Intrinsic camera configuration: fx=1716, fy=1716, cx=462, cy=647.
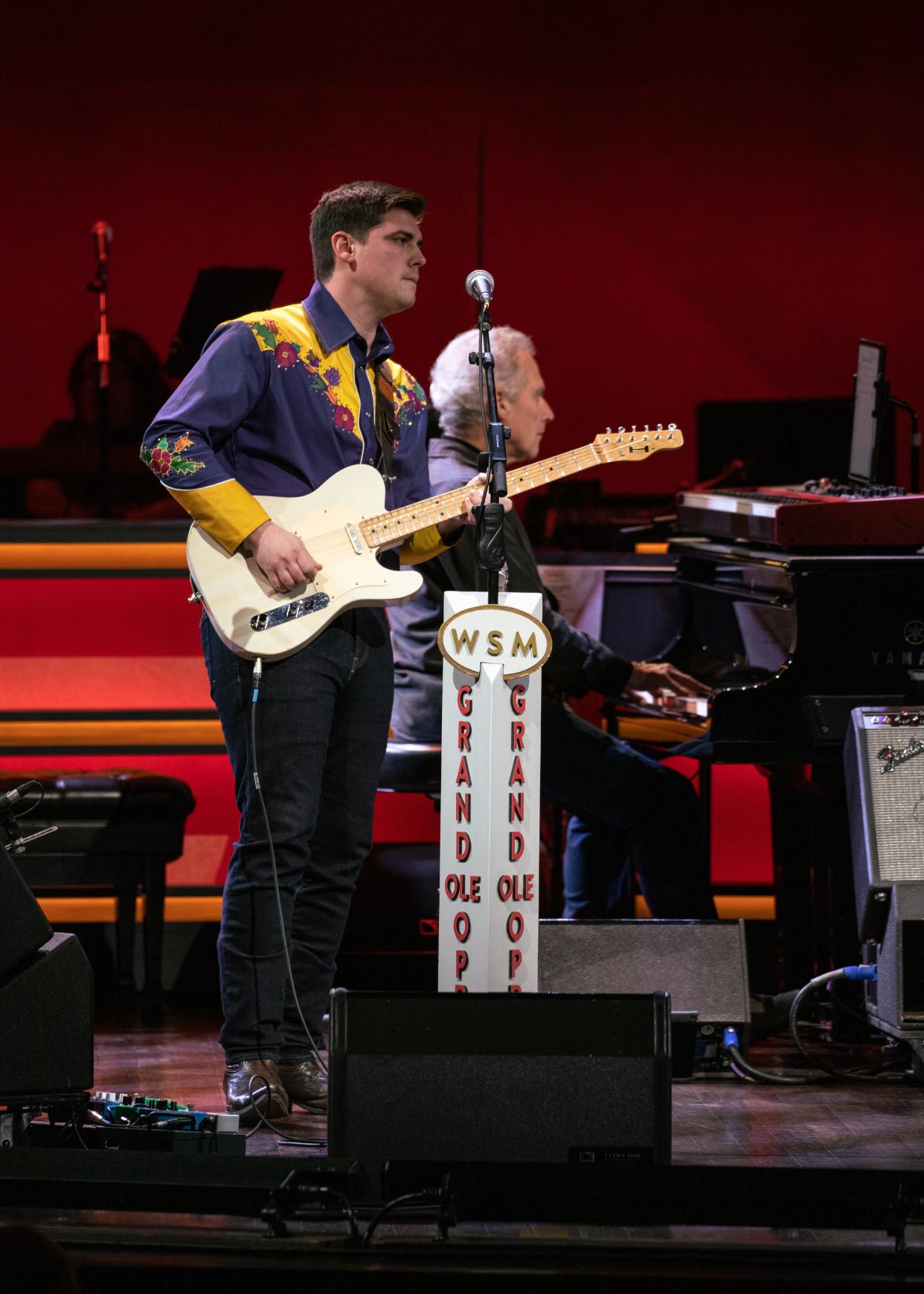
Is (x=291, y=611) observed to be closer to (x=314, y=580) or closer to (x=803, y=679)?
(x=314, y=580)

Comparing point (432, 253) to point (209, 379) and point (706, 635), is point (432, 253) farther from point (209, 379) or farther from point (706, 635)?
point (209, 379)

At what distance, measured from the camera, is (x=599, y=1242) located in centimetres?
216

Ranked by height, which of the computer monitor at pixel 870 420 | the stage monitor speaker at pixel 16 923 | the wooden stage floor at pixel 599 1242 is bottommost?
the wooden stage floor at pixel 599 1242

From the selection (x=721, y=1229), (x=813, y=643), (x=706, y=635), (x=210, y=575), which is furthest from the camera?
(x=706, y=635)

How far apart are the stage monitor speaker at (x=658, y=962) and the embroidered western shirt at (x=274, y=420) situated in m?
0.87

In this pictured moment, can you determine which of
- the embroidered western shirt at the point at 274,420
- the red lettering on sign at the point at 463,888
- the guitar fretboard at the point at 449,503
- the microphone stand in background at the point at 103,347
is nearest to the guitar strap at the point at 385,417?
the embroidered western shirt at the point at 274,420

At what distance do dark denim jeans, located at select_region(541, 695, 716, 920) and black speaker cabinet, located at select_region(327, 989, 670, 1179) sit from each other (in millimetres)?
1566

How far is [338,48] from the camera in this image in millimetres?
8586

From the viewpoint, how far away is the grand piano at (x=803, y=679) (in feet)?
12.7

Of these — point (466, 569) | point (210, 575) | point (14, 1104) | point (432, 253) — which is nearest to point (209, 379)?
point (210, 575)

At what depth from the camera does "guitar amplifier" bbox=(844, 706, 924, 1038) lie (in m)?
3.48

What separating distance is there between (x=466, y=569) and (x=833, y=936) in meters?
1.26

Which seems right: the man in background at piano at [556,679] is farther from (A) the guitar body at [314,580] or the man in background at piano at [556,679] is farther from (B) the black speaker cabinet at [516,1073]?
(B) the black speaker cabinet at [516,1073]

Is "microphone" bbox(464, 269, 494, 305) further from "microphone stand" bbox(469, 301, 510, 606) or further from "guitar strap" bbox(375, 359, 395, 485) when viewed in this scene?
"guitar strap" bbox(375, 359, 395, 485)
